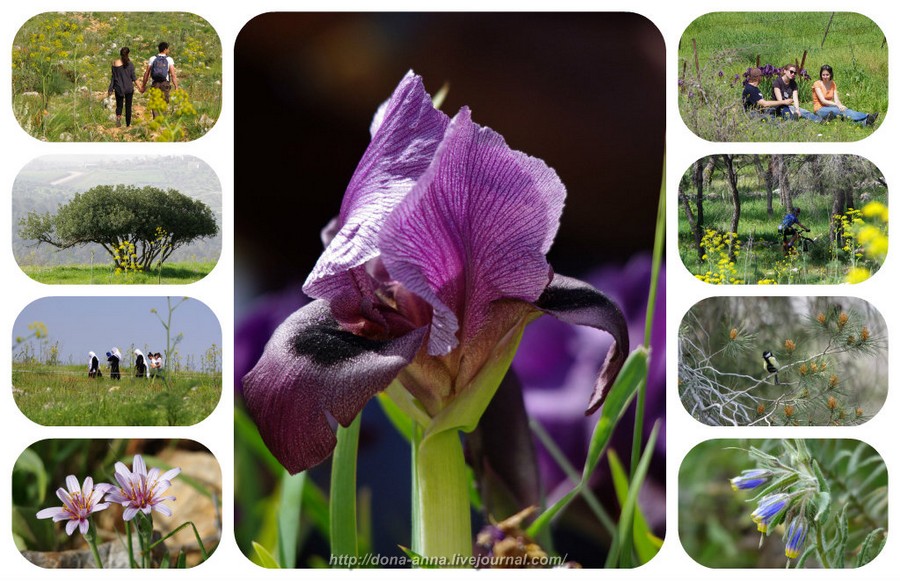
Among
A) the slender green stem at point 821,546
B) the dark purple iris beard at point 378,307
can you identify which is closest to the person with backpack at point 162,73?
the dark purple iris beard at point 378,307

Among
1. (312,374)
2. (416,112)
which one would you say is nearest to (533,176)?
(416,112)

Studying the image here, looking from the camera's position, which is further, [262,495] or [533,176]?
[262,495]

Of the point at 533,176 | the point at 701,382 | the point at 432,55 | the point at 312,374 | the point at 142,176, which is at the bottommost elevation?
the point at 701,382

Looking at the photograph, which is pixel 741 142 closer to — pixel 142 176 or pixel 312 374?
pixel 312 374

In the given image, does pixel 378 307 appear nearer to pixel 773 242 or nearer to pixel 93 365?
pixel 93 365

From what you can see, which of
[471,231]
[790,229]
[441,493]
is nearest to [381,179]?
[471,231]

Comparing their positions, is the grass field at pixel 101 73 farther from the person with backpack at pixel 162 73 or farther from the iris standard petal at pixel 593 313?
the iris standard petal at pixel 593 313
